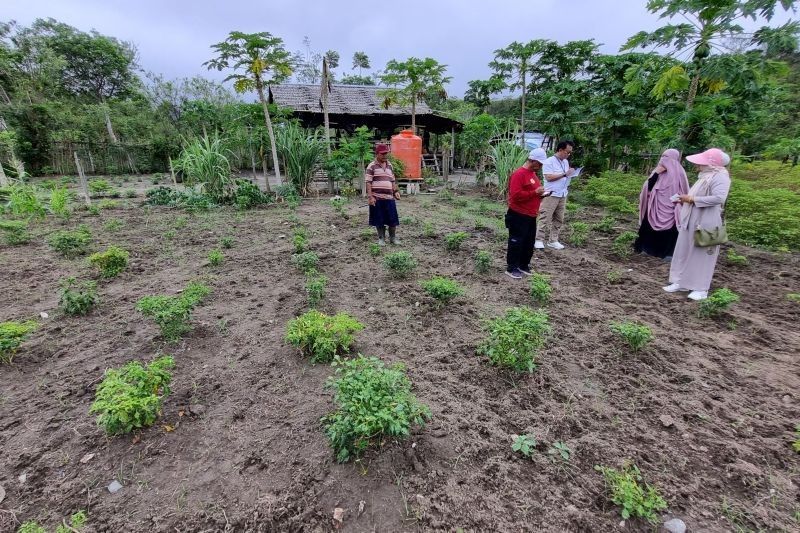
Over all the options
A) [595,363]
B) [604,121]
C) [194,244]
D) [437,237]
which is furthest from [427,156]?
[595,363]

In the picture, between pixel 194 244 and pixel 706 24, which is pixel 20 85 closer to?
pixel 194 244

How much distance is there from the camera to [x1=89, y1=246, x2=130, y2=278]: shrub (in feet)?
12.7

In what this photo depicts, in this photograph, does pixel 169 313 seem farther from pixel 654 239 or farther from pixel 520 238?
pixel 654 239

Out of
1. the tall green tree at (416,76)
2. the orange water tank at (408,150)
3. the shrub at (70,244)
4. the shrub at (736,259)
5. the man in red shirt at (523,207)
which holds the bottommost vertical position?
the shrub at (736,259)

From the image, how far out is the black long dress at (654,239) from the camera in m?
4.61

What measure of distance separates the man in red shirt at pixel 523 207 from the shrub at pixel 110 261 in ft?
13.5

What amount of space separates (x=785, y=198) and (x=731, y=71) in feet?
5.98

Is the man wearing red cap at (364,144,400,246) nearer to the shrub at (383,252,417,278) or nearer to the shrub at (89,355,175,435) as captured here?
the shrub at (383,252,417,278)

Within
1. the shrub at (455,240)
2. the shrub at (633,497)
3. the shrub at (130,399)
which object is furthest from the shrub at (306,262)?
the shrub at (633,497)

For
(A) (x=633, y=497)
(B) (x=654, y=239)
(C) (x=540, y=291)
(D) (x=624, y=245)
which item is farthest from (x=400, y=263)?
(B) (x=654, y=239)

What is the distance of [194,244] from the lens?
17.2 feet

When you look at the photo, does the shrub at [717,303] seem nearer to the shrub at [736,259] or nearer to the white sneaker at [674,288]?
the white sneaker at [674,288]

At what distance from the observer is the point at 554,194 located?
4977 millimetres

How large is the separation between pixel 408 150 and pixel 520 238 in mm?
6953
